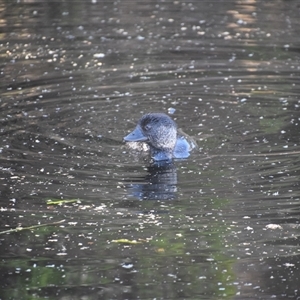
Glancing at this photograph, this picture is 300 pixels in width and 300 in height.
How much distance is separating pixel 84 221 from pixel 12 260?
794 millimetres

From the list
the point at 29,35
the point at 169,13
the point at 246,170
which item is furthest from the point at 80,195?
the point at 169,13

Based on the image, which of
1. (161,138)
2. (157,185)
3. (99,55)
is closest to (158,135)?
(161,138)

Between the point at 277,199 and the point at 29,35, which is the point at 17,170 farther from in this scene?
the point at 29,35

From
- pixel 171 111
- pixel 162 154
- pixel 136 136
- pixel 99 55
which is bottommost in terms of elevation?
pixel 99 55

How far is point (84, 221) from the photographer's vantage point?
21.6ft

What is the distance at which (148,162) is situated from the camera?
8203mm

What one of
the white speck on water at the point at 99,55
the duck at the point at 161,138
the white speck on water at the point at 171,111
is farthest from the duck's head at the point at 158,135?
the white speck on water at the point at 99,55

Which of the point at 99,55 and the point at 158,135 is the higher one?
the point at 158,135

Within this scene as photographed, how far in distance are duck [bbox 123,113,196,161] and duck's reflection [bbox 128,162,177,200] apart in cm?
26

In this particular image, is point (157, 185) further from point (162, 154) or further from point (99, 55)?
point (99, 55)

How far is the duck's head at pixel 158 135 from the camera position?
8281 millimetres

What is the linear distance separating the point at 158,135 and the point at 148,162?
0.93 feet

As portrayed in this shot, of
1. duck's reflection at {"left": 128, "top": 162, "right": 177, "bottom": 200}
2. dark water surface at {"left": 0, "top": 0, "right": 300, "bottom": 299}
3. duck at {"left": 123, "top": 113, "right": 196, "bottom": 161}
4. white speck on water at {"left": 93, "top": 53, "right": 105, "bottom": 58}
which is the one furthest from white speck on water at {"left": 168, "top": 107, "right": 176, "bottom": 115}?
white speck on water at {"left": 93, "top": 53, "right": 105, "bottom": 58}

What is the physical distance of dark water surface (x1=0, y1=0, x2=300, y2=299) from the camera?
5.77 m
